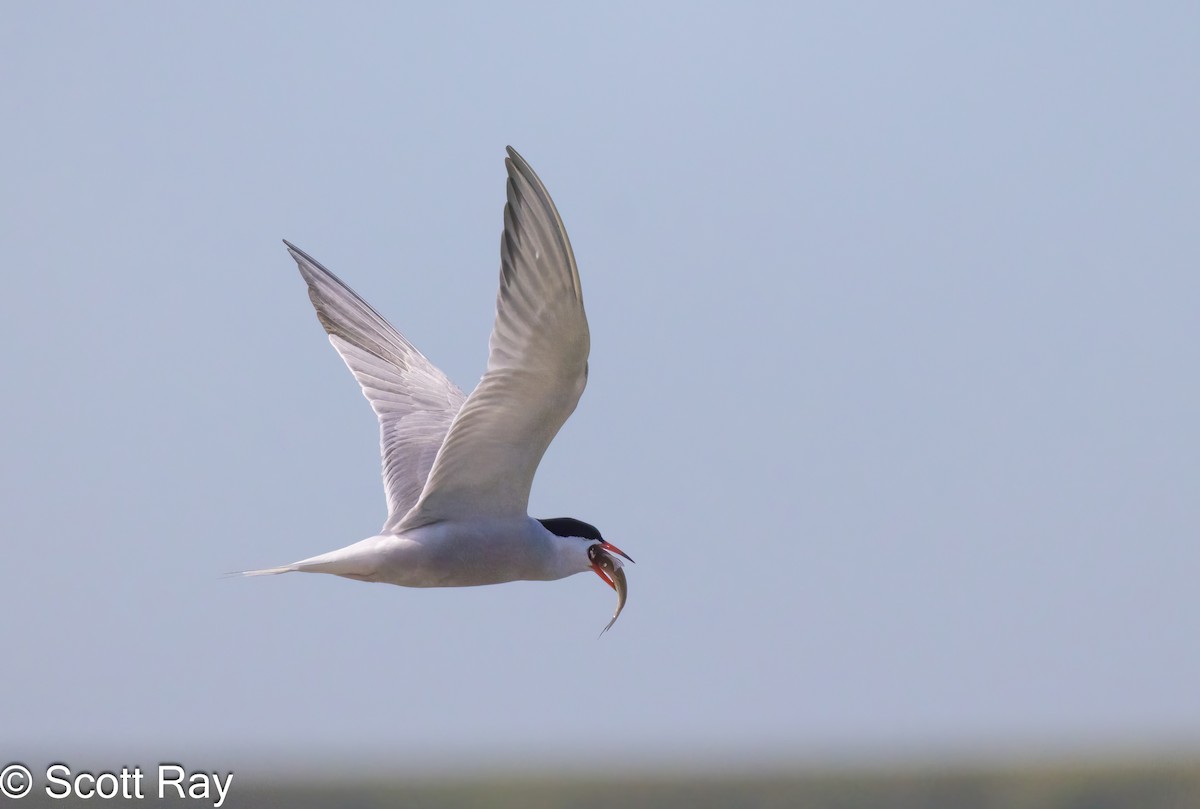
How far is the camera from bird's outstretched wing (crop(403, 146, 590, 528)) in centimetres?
376

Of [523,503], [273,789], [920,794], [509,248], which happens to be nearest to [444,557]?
[523,503]

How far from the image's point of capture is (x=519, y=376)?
400cm

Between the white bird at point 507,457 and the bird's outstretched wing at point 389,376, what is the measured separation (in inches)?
0.5

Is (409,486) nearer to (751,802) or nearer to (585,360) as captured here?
(585,360)

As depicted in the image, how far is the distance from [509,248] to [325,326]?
87.3 inches

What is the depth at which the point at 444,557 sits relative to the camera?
4359 millimetres

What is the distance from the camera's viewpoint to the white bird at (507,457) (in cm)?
379

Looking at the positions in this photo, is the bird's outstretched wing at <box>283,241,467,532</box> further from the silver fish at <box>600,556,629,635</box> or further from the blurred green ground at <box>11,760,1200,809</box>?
the blurred green ground at <box>11,760,1200,809</box>
